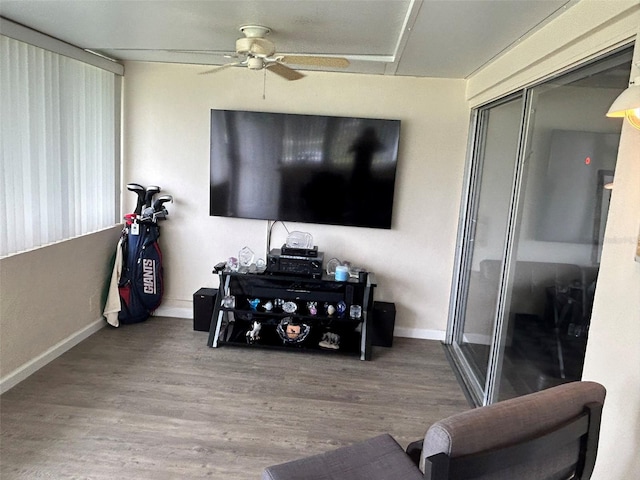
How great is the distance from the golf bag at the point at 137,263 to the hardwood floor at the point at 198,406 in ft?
0.77

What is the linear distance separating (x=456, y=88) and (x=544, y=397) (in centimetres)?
316

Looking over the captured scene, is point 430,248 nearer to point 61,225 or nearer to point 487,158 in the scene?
point 487,158

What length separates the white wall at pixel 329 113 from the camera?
3914mm

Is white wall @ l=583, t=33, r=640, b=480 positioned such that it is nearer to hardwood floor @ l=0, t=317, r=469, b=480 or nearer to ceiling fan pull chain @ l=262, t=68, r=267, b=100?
hardwood floor @ l=0, t=317, r=469, b=480

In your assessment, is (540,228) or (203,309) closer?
(540,228)

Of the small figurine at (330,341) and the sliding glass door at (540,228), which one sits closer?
the sliding glass door at (540,228)

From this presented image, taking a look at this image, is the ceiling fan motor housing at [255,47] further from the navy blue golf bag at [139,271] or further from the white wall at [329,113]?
the navy blue golf bag at [139,271]

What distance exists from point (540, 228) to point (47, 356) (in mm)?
3383

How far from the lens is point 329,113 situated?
156 inches

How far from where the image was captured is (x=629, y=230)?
1.57 metres

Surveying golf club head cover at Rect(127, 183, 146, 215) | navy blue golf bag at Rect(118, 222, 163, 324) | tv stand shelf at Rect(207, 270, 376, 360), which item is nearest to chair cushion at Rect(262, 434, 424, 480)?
tv stand shelf at Rect(207, 270, 376, 360)

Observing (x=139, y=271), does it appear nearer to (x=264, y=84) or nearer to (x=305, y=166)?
(x=305, y=166)

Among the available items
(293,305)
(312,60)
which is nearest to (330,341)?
(293,305)

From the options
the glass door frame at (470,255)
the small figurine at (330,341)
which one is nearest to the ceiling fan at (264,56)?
the glass door frame at (470,255)
